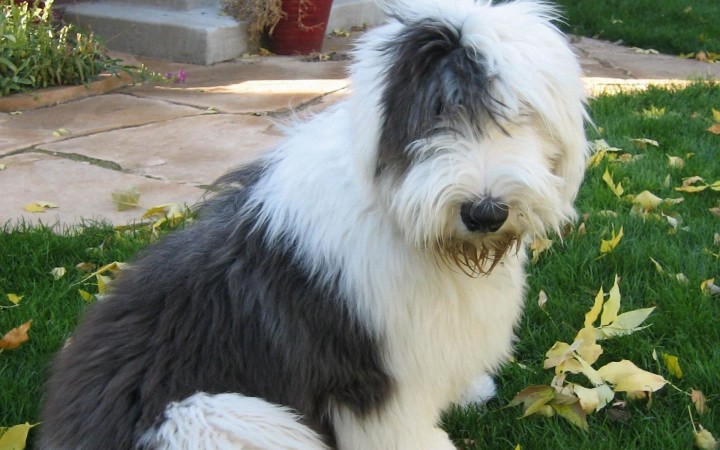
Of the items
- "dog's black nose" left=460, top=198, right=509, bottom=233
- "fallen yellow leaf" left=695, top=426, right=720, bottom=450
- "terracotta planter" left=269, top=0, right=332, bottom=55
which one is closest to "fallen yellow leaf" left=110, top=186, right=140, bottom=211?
"dog's black nose" left=460, top=198, right=509, bottom=233

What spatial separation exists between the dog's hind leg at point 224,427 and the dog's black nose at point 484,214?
0.69m

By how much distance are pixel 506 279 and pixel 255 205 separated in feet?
2.29

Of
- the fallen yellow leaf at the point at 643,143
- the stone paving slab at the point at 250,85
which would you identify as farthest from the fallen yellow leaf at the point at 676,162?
the stone paving slab at the point at 250,85

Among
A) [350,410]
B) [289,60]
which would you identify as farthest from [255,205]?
[289,60]

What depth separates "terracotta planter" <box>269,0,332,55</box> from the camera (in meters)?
6.99

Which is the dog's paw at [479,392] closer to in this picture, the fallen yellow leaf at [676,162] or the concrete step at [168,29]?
the fallen yellow leaf at [676,162]

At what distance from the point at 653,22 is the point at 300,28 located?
13.0ft

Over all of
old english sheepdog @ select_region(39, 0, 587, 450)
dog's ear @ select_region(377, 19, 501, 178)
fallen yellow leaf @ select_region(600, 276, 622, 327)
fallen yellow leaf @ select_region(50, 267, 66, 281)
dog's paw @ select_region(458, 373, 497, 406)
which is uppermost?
dog's ear @ select_region(377, 19, 501, 178)

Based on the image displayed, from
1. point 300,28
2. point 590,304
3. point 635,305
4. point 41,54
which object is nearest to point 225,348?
point 590,304

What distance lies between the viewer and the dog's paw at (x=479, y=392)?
285 centimetres

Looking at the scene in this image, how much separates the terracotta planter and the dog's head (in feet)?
16.5

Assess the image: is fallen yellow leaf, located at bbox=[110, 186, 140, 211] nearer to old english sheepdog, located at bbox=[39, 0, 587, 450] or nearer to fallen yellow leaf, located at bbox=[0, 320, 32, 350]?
fallen yellow leaf, located at bbox=[0, 320, 32, 350]

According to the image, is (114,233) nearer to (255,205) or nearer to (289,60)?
(255,205)

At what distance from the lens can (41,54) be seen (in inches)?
223
